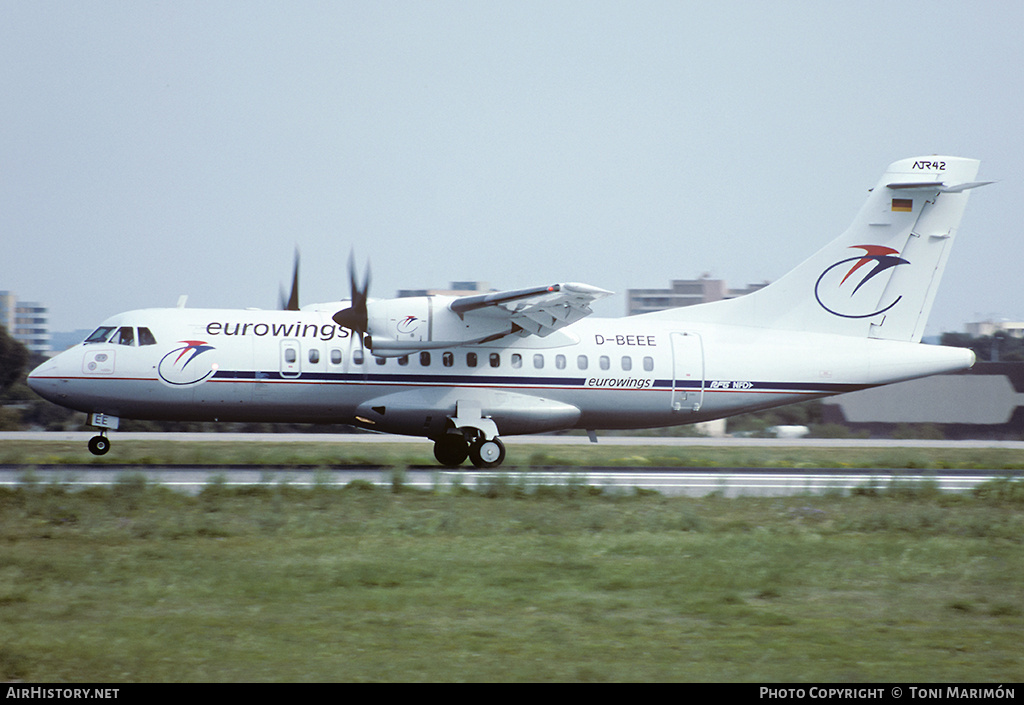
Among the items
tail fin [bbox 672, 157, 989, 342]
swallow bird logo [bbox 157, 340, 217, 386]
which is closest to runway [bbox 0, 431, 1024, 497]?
swallow bird logo [bbox 157, 340, 217, 386]

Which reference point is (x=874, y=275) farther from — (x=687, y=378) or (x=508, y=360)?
(x=508, y=360)

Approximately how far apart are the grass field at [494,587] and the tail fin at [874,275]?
7504 millimetres

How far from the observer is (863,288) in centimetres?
2294

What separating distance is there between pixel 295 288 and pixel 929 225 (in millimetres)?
15370

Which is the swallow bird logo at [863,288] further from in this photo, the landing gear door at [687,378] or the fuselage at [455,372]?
the landing gear door at [687,378]

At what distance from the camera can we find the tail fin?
22953 millimetres

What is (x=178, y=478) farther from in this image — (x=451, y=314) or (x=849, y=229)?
(x=849, y=229)

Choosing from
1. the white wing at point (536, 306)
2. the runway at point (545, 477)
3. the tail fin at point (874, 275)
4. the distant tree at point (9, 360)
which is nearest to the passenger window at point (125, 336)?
the runway at point (545, 477)

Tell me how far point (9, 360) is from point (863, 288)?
142ft

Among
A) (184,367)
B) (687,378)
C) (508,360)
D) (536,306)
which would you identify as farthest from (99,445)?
(687,378)

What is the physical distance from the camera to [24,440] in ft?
98.2

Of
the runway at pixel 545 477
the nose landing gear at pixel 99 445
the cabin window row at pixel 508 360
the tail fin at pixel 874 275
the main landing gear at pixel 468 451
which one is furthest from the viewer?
the tail fin at pixel 874 275

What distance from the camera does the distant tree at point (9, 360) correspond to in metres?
49.2
